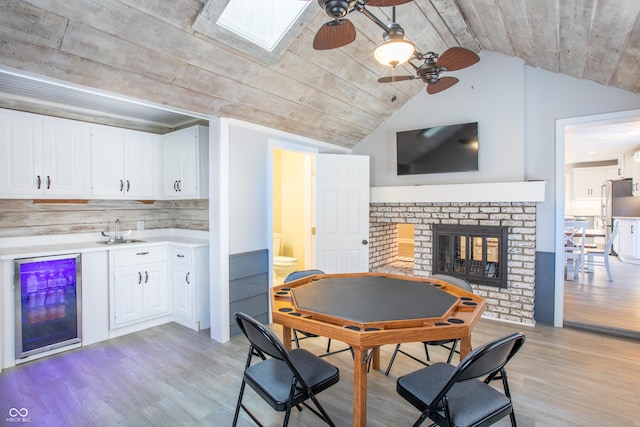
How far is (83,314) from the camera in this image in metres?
3.17

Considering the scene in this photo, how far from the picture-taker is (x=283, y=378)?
68.8 inches

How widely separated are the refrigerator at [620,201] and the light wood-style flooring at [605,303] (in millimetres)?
2444

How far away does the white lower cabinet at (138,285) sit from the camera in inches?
134

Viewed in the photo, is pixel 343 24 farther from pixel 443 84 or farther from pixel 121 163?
pixel 121 163

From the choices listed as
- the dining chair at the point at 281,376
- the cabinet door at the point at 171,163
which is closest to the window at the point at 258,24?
the cabinet door at the point at 171,163

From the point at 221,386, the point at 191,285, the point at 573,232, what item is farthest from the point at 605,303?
the point at 191,285

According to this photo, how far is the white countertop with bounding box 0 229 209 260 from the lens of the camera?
2928 millimetres

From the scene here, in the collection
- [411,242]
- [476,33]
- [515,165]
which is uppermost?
[476,33]

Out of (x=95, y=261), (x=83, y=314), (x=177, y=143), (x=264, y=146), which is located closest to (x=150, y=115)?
(x=177, y=143)

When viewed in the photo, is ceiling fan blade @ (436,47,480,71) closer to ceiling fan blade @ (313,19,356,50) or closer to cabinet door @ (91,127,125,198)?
ceiling fan blade @ (313,19,356,50)

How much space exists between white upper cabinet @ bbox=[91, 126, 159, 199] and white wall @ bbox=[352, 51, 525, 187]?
3.42 meters

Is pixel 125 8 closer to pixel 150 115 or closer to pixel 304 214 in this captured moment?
pixel 150 115

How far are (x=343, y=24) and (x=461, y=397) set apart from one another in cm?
204

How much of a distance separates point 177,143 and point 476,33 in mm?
3614
